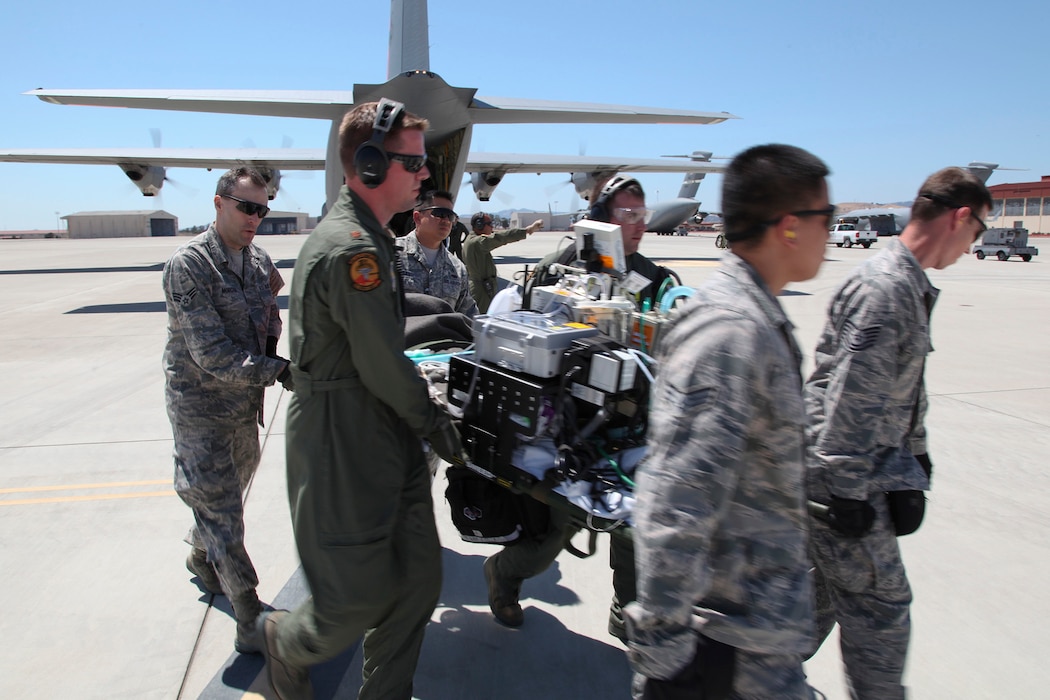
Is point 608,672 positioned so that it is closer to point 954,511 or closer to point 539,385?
point 539,385

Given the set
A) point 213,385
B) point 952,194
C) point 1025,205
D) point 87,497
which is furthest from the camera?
point 1025,205

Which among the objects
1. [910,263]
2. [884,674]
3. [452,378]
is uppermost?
[910,263]

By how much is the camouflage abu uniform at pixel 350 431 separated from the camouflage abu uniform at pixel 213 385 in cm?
74

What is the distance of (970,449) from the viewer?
496cm

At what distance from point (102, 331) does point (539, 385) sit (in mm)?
10023

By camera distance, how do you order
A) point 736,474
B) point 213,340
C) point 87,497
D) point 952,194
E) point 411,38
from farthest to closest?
point 411,38, point 87,497, point 213,340, point 952,194, point 736,474

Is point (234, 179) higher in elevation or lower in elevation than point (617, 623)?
higher

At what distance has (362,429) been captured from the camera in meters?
2.01

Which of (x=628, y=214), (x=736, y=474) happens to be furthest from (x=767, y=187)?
(x=628, y=214)

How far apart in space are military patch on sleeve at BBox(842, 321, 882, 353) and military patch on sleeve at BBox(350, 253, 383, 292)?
5.01 ft

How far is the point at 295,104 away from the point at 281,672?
10800 mm

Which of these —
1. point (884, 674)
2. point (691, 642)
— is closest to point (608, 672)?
point (884, 674)

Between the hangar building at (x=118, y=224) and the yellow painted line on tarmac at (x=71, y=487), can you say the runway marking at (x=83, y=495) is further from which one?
the hangar building at (x=118, y=224)

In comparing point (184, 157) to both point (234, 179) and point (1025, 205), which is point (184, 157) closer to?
point (234, 179)
